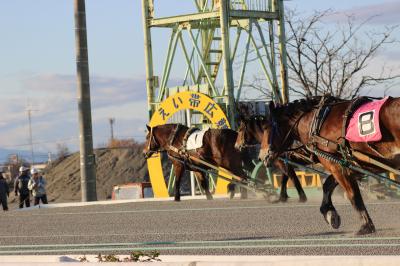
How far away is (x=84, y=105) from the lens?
3688 cm

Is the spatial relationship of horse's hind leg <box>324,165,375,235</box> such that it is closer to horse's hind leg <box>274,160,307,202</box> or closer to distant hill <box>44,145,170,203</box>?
horse's hind leg <box>274,160,307,202</box>

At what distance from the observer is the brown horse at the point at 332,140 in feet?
47.9

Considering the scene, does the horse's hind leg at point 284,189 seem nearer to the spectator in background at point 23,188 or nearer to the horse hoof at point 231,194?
the horse hoof at point 231,194

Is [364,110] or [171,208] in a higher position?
[364,110]

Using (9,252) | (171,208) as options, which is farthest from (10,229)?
(9,252)

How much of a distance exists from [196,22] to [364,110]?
19.4 metres

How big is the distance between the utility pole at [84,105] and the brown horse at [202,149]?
635 centimetres

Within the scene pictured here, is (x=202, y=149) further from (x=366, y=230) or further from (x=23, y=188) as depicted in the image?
(x=366, y=230)

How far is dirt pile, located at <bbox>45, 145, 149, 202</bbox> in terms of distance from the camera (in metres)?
63.8

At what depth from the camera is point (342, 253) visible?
12.9 metres

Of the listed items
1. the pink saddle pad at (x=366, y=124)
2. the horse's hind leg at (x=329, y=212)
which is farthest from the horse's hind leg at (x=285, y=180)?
the pink saddle pad at (x=366, y=124)

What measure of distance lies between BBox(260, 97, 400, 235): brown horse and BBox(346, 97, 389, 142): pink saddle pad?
3.3 inches

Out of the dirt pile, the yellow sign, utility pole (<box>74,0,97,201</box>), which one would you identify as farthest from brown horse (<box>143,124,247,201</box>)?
the dirt pile

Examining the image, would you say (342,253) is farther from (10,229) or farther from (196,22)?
(196,22)
